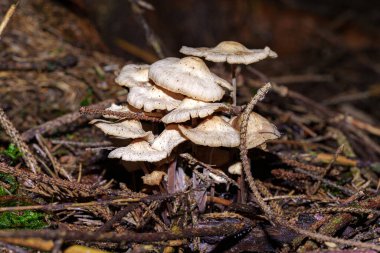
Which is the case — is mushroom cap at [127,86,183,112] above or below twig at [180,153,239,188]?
above

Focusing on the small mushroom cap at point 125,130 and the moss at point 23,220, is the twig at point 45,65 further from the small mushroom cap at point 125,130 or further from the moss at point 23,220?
the moss at point 23,220

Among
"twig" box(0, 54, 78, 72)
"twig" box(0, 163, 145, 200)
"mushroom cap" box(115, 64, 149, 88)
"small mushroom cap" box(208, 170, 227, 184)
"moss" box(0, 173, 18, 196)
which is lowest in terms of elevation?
"moss" box(0, 173, 18, 196)

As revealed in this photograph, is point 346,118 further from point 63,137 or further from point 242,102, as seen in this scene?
point 63,137

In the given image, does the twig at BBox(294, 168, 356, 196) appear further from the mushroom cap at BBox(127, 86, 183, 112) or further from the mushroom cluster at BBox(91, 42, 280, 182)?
the mushroom cap at BBox(127, 86, 183, 112)

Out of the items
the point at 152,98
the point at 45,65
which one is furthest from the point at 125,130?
the point at 45,65

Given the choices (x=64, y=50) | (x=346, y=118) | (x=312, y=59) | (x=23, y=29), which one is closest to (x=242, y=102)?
(x=346, y=118)

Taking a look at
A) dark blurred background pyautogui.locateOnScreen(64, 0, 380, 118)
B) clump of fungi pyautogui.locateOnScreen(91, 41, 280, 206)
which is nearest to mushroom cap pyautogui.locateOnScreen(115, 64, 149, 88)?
clump of fungi pyautogui.locateOnScreen(91, 41, 280, 206)

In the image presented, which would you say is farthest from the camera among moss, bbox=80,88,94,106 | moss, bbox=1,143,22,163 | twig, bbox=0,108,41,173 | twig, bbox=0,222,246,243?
moss, bbox=80,88,94,106

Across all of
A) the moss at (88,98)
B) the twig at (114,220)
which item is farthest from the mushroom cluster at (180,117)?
the moss at (88,98)
